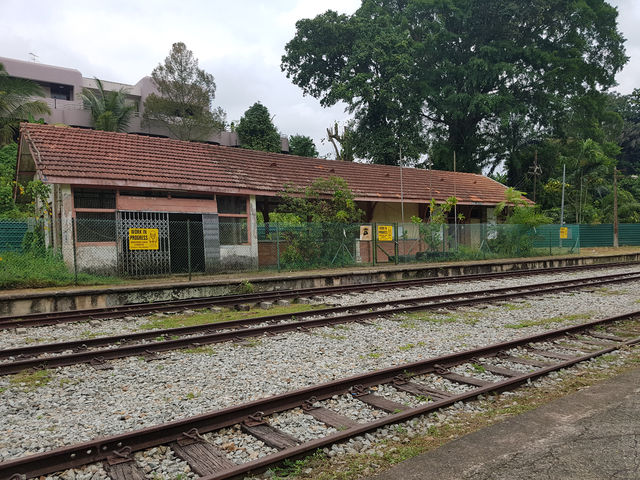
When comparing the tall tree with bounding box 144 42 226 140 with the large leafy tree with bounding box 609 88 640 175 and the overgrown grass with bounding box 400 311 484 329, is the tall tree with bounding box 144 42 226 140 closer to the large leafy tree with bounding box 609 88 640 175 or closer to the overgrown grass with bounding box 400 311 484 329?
the overgrown grass with bounding box 400 311 484 329

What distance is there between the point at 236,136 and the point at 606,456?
46974 mm

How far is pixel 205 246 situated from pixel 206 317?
741 centimetres

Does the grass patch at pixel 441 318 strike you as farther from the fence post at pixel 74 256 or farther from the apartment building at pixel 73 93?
the apartment building at pixel 73 93

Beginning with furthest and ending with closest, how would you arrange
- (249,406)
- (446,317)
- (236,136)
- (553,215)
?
(236,136), (553,215), (446,317), (249,406)

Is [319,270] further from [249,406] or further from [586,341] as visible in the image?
[249,406]

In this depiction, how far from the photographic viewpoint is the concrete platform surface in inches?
124

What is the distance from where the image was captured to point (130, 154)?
722 inches

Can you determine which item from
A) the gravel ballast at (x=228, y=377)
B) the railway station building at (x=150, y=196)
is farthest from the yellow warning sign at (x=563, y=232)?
the gravel ballast at (x=228, y=377)

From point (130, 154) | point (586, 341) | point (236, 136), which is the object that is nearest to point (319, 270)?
point (130, 154)

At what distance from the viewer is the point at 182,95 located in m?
42.4

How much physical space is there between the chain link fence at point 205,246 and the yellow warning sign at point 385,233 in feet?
0.15

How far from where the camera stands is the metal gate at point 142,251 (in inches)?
614

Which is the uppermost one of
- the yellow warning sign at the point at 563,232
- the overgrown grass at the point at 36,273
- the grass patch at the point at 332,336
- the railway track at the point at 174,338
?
the yellow warning sign at the point at 563,232

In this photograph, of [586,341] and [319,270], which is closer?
[586,341]
